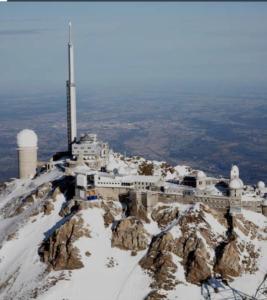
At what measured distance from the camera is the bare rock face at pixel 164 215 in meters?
92.2

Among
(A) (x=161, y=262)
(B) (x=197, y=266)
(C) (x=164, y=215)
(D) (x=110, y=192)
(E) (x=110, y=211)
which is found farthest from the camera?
(D) (x=110, y=192)

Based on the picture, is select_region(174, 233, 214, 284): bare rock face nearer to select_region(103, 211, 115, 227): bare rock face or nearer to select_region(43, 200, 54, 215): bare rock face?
select_region(103, 211, 115, 227): bare rock face

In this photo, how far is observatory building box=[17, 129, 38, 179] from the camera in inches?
4646

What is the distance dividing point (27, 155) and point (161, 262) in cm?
4184

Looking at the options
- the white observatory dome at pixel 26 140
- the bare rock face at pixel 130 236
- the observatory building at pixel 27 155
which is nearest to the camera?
the bare rock face at pixel 130 236

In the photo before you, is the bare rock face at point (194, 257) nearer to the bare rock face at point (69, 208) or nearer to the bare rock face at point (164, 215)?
the bare rock face at point (164, 215)

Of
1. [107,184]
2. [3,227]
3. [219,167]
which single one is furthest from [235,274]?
[219,167]

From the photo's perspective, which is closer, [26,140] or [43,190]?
[43,190]

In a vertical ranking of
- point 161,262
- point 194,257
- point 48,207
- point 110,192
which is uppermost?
point 110,192

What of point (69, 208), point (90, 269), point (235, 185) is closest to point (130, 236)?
point (90, 269)

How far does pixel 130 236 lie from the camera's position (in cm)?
8931

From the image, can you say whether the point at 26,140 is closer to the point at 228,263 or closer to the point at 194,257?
the point at 194,257

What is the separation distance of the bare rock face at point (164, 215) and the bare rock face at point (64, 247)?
9.56 m

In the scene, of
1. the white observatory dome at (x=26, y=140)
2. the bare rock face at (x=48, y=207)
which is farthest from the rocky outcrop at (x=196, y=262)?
the white observatory dome at (x=26, y=140)
